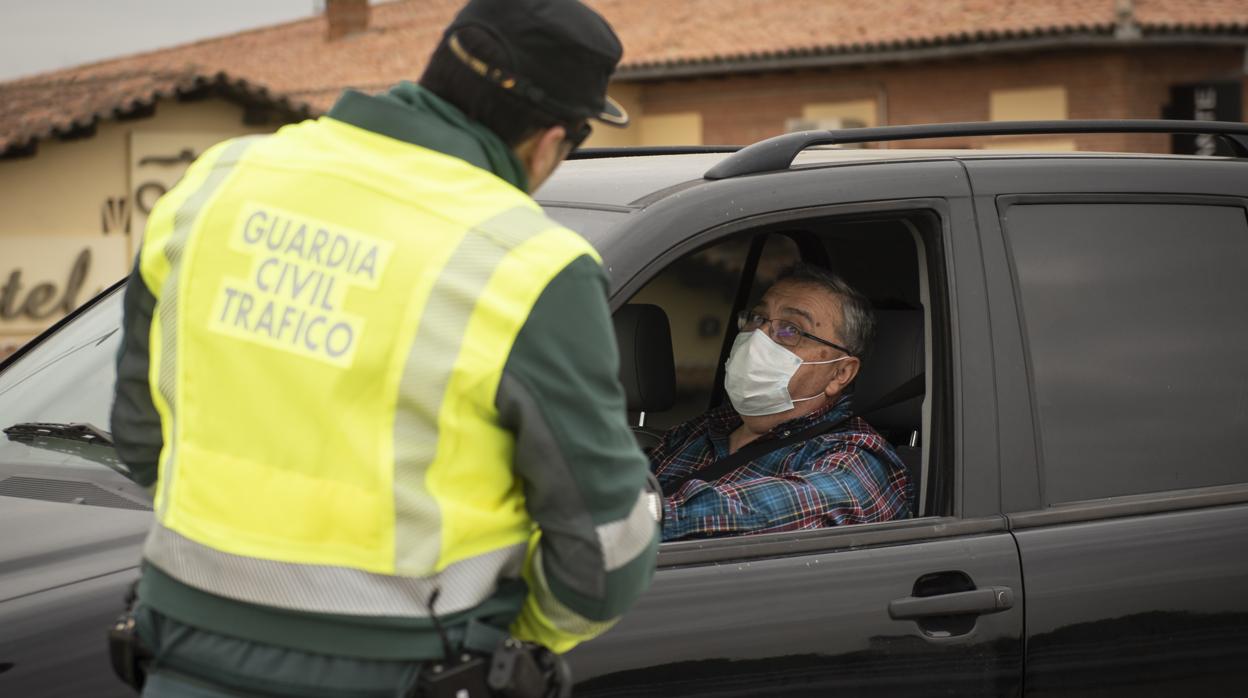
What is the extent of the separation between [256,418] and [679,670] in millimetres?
918

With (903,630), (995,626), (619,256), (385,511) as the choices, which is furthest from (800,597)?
(385,511)

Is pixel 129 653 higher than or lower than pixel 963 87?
lower

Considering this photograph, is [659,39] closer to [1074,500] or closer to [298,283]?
[1074,500]

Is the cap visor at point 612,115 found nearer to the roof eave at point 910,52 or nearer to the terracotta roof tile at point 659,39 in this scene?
the terracotta roof tile at point 659,39

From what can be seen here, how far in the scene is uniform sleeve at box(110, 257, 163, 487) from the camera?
74.2 inches

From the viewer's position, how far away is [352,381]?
1661mm

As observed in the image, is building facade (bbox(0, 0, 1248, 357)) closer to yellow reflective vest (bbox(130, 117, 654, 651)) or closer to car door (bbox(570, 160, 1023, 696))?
car door (bbox(570, 160, 1023, 696))

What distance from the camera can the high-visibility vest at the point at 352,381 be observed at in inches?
65.2

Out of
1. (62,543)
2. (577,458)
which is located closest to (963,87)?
(62,543)

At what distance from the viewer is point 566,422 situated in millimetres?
1670

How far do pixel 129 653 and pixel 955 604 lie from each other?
137 cm

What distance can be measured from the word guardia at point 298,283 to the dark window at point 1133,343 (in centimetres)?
147

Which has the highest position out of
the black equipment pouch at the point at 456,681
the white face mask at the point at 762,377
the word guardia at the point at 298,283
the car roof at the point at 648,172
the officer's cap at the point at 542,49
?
the officer's cap at the point at 542,49

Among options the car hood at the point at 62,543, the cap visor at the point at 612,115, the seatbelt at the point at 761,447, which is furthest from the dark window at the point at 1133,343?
the car hood at the point at 62,543
